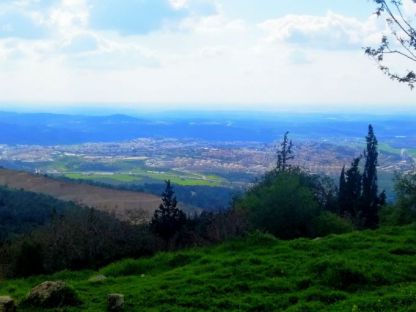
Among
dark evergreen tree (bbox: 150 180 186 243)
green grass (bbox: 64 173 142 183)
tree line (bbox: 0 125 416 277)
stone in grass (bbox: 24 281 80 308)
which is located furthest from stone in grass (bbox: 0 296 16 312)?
green grass (bbox: 64 173 142 183)

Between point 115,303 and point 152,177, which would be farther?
point 152,177

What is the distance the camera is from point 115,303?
12.4m

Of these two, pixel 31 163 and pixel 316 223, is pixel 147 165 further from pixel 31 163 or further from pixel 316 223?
pixel 316 223

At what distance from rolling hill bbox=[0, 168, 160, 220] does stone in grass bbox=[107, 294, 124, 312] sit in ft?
205

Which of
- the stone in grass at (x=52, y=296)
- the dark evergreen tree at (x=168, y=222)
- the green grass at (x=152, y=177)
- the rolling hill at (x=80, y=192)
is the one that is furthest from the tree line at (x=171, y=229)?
the green grass at (x=152, y=177)

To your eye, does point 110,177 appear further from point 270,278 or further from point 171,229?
point 270,278

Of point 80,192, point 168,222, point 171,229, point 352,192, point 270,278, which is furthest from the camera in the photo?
point 80,192

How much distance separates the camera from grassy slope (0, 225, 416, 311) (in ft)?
40.9

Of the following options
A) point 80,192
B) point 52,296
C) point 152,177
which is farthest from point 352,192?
point 152,177

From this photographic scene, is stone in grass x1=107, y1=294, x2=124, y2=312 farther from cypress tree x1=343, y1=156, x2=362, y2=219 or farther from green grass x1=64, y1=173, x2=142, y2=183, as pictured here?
green grass x1=64, y1=173, x2=142, y2=183

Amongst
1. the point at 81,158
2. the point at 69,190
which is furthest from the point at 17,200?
the point at 81,158

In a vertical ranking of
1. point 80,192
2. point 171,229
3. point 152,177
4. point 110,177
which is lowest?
point 110,177

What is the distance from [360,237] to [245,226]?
7253mm

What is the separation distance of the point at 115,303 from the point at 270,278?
14.9 ft
